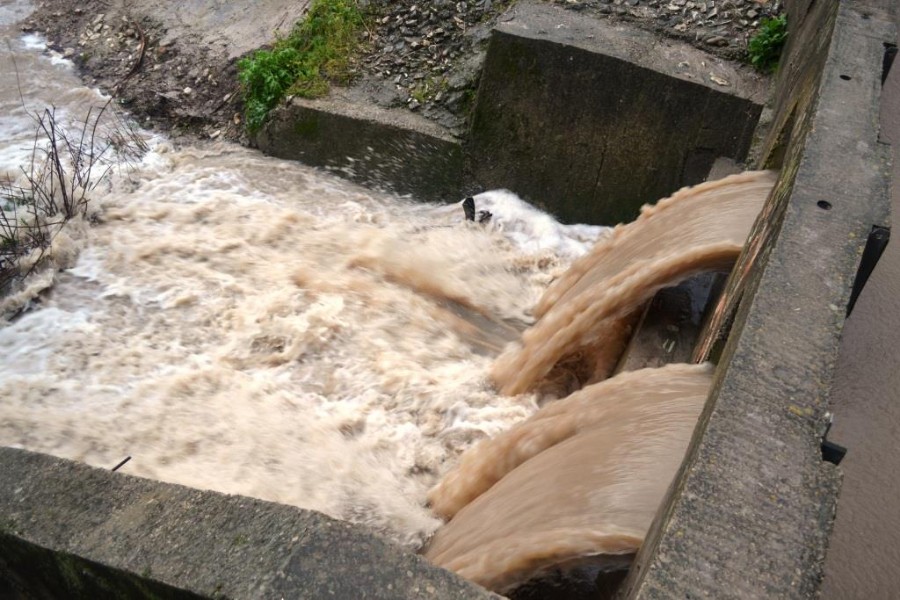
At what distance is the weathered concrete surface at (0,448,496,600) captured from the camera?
2.14 metres

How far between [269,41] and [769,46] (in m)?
3.80

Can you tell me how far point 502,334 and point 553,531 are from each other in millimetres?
2433

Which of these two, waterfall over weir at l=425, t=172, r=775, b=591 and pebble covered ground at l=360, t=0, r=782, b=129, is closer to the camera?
waterfall over weir at l=425, t=172, r=775, b=591

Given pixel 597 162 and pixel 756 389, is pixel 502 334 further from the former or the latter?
pixel 756 389

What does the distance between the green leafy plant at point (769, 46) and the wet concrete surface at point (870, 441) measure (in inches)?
61.9

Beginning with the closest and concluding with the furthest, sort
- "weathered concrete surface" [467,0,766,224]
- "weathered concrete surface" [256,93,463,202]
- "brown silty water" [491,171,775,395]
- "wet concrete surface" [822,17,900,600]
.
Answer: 1. "wet concrete surface" [822,17,900,600]
2. "brown silty water" [491,171,775,395]
3. "weathered concrete surface" [467,0,766,224]
4. "weathered concrete surface" [256,93,463,202]

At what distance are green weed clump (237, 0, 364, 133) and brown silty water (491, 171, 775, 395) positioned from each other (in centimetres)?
270

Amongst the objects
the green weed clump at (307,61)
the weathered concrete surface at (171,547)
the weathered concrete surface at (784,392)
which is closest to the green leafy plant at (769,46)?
the weathered concrete surface at (784,392)

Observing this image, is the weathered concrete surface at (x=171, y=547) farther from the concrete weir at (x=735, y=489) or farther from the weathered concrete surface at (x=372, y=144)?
the weathered concrete surface at (x=372, y=144)

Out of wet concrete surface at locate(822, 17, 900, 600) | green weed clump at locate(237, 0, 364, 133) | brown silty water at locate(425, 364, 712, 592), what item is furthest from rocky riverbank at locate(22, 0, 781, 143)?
brown silty water at locate(425, 364, 712, 592)

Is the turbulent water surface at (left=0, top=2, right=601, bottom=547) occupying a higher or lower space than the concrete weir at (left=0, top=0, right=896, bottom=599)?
lower

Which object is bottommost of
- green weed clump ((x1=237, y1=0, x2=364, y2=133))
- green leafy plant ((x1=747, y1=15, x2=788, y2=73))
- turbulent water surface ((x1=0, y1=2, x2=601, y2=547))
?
turbulent water surface ((x1=0, y1=2, x2=601, y2=547))

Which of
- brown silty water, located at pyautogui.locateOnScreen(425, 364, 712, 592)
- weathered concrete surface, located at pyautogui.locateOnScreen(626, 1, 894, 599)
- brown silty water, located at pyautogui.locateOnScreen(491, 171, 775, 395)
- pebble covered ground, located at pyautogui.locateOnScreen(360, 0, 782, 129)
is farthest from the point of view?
pebble covered ground, located at pyautogui.locateOnScreen(360, 0, 782, 129)

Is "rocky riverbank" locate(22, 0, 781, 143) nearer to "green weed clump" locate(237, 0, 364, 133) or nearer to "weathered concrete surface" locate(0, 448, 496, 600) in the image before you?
"green weed clump" locate(237, 0, 364, 133)
